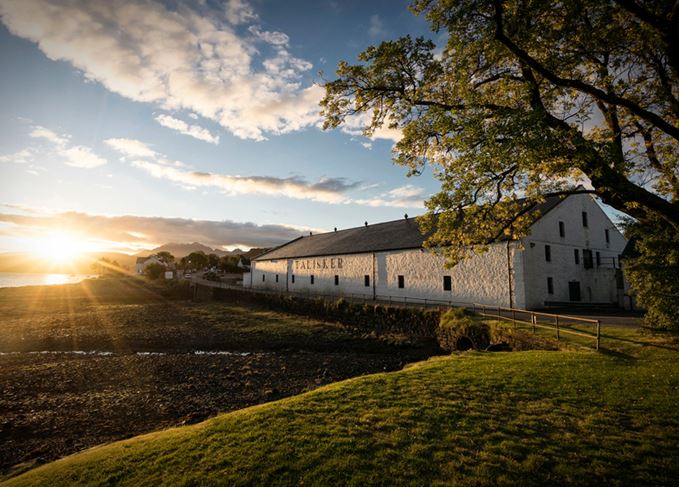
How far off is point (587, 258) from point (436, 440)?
3043 centimetres

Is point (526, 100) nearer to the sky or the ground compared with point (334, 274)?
nearer to the sky

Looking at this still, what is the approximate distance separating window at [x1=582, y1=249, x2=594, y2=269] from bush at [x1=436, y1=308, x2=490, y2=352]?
14.3 metres

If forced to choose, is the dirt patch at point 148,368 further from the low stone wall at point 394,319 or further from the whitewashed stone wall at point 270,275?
the whitewashed stone wall at point 270,275

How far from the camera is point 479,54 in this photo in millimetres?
9898

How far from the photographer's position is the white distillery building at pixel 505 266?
23.9 m

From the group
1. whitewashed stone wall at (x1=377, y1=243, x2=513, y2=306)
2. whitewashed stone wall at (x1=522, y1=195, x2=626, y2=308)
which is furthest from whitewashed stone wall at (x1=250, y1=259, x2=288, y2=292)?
whitewashed stone wall at (x1=522, y1=195, x2=626, y2=308)

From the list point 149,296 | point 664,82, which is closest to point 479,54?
point 664,82

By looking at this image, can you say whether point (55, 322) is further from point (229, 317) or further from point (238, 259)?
point (238, 259)

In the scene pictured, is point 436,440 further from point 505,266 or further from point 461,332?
point 505,266

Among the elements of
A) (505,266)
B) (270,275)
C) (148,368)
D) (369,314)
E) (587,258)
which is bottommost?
(148,368)

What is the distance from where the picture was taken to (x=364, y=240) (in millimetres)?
39000

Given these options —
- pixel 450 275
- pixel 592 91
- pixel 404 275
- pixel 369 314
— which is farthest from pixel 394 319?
pixel 592 91

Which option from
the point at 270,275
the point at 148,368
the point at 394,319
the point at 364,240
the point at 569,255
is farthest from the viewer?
the point at 270,275

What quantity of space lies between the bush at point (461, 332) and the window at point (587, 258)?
14.3 meters
